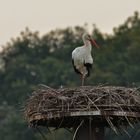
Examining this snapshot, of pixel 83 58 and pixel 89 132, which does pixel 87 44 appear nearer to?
pixel 83 58

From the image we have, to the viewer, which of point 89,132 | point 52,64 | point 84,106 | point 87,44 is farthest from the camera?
point 52,64

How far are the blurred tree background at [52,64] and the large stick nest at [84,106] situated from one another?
32.9m

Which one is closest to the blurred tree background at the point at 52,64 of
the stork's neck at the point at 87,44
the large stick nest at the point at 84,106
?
the stork's neck at the point at 87,44

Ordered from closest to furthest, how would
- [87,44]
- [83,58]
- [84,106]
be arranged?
1. [84,106]
2. [83,58]
3. [87,44]

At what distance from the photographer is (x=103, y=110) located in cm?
1864

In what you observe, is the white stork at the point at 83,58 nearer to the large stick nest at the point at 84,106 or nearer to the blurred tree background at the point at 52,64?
the large stick nest at the point at 84,106

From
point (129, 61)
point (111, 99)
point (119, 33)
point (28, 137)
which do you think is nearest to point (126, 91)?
point (111, 99)

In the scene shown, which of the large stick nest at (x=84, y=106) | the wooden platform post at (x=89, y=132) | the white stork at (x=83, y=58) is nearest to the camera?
the large stick nest at (x=84, y=106)

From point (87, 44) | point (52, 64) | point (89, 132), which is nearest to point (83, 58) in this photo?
point (87, 44)

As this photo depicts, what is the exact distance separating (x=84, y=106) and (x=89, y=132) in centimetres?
70

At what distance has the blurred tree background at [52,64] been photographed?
5553cm

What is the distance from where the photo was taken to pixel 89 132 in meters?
19.2

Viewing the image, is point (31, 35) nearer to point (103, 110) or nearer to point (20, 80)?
point (20, 80)

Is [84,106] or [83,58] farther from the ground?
[83,58]
